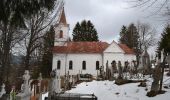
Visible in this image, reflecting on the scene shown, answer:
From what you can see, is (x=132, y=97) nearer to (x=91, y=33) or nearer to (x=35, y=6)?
(x=35, y=6)

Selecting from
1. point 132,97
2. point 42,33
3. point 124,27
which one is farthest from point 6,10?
point 124,27

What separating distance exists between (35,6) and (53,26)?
24.1 m

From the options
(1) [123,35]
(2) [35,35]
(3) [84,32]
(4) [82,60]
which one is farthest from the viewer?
(3) [84,32]

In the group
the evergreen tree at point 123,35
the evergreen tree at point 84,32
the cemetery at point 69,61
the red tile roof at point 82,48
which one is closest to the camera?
the cemetery at point 69,61

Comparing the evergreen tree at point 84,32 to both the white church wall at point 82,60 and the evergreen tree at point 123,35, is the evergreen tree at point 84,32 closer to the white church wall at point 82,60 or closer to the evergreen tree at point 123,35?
the evergreen tree at point 123,35

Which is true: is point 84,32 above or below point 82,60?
above

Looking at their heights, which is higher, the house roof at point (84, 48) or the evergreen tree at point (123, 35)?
the evergreen tree at point (123, 35)

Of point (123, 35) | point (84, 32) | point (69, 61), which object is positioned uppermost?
point (84, 32)

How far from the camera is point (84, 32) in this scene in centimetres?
7725

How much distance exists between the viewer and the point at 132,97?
14.8 m

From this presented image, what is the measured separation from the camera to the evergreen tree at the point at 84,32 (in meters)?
Result: 76.6

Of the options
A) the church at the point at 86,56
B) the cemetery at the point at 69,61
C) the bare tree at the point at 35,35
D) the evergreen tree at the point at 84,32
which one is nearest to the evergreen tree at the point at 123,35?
the cemetery at the point at 69,61

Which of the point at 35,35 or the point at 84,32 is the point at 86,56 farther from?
the point at 35,35

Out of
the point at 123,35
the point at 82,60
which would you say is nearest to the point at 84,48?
the point at 82,60
